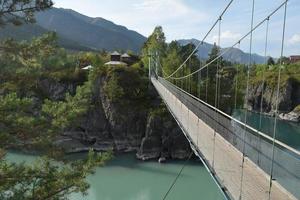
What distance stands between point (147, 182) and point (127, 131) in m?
4.50

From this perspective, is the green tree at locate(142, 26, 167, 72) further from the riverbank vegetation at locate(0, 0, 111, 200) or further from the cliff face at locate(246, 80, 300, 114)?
the riverbank vegetation at locate(0, 0, 111, 200)

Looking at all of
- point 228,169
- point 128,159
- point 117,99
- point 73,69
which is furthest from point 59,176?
point 73,69

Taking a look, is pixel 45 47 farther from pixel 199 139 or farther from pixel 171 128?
pixel 171 128

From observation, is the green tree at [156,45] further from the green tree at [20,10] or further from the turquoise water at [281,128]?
the green tree at [20,10]

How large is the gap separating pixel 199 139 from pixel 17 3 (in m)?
2.78

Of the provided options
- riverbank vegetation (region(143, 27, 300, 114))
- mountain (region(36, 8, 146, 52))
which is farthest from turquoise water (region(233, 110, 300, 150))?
mountain (region(36, 8, 146, 52))

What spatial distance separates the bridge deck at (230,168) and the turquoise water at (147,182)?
5.98m

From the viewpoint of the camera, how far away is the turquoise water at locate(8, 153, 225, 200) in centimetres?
1186

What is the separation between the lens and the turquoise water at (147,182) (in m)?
11.9

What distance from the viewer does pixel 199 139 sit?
531cm

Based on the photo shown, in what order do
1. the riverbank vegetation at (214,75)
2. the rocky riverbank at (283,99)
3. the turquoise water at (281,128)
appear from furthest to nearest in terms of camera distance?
the rocky riverbank at (283,99) < the turquoise water at (281,128) < the riverbank vegetation at (214,75)

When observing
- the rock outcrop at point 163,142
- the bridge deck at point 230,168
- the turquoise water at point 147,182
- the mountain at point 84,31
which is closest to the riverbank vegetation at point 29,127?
the bridge deck at point 230,168

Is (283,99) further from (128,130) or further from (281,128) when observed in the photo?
(128,130)

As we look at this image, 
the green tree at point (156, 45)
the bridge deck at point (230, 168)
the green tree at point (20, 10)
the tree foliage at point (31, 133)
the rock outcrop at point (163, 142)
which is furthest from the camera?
the green tree at point (156, 45)
